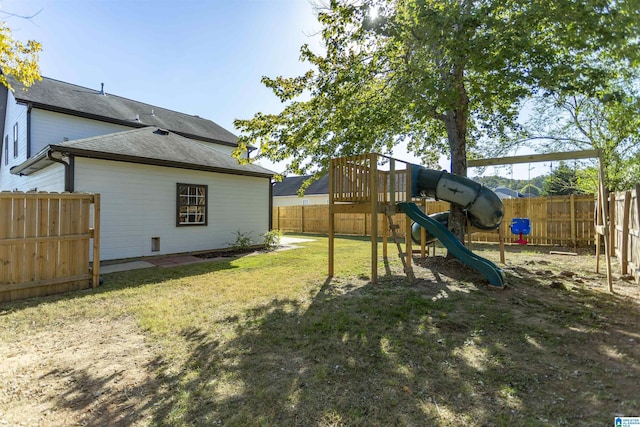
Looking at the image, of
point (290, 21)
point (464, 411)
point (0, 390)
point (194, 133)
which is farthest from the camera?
point (194, 133)

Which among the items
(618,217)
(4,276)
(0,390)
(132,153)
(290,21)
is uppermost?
(290,21)

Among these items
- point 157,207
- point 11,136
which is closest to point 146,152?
point 157,207

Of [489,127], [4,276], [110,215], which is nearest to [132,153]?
[110,215]

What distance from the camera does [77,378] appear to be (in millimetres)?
2664

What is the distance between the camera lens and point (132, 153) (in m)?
8.37

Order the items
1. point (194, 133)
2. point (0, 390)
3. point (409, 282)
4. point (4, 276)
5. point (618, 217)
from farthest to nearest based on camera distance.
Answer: point (194, 133) → point (618, 217) → point (409, 282) → point (4, 276) → point (0, 390)

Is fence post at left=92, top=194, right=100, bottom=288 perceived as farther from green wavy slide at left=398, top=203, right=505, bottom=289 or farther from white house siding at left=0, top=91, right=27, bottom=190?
white house siding at left=0, top=91, right=27, bottom=190

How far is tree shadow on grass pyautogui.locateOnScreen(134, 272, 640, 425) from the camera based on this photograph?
2123 mm

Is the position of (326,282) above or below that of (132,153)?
below

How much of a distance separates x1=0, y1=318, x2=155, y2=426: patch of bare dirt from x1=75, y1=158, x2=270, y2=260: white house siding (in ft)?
17.0

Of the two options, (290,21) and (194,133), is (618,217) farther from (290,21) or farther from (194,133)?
(194,133)

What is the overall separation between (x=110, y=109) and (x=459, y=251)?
15191 mm

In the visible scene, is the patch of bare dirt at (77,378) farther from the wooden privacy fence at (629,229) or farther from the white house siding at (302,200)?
the white house siding at (302,200)

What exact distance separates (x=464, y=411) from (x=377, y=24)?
638 centimetres
